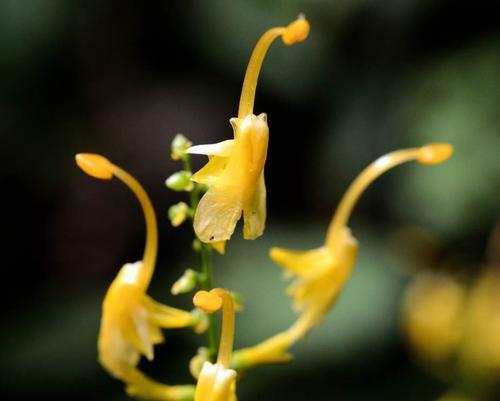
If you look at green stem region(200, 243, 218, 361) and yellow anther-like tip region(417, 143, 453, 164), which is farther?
yellow anther-like tip region(417, 143, 453, 164)

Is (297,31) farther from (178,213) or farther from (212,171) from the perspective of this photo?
(178,213)

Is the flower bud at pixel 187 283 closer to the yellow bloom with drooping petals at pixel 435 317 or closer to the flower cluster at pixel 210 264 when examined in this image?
the flower cluster at pixel 210 264

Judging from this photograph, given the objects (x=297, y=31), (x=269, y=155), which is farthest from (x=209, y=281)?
(x=269, y=155)

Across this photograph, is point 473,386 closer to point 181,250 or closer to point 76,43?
point 181,250

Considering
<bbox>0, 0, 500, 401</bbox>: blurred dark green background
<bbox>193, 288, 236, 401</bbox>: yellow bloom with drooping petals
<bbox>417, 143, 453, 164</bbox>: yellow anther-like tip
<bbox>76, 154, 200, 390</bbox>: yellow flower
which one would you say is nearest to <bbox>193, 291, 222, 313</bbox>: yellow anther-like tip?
<bbox>193, 288, 236, 401</bbox>: yellow bloom with drooping petals

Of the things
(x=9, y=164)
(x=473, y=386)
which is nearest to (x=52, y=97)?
(x=9, y=164)

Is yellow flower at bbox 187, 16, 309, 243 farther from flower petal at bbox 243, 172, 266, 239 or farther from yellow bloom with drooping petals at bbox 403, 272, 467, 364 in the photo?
yellow bloom with drooping petals at bbox 403, 272, 467, 364
